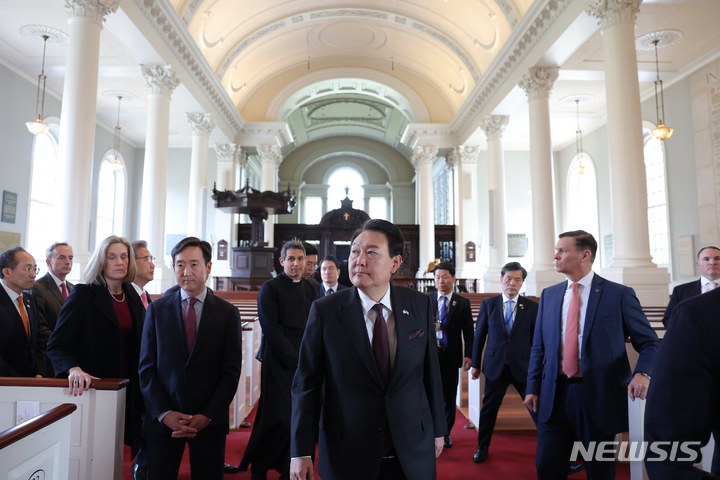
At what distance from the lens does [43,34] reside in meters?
10.2

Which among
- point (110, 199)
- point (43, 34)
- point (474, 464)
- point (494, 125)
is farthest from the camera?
point (110, 199)

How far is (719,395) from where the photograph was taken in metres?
1.22

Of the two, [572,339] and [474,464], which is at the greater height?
[572,339]

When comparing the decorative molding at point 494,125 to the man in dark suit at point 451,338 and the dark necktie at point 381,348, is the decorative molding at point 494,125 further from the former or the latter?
the dark necktie at point 381,348

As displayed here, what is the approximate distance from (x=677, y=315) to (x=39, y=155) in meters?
15.3

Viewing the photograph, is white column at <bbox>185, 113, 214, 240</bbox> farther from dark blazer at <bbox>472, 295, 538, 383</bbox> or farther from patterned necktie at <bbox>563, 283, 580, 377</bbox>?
patterned necktie at <bbox>563, 283, 580, 377</bbox>

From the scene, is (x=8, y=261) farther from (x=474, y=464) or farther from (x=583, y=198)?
(x=583, y=198)

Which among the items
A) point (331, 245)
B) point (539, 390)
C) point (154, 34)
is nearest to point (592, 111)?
point (331, 245)

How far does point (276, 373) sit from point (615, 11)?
7903 mm

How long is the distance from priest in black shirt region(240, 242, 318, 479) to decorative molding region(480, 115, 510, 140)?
1185cm

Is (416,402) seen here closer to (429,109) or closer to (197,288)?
(197,288)

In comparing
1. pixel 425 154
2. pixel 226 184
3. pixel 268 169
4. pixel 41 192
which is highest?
pixel 425 154

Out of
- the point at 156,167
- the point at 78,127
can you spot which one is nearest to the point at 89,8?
the point at 78,127

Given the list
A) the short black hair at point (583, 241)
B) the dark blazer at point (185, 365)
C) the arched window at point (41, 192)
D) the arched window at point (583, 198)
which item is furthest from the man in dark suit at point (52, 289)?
the arched window at point (583, 198)
